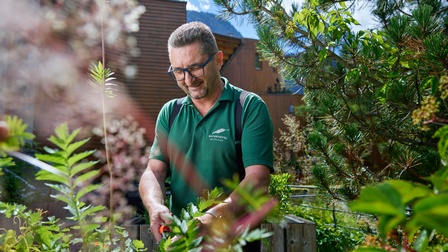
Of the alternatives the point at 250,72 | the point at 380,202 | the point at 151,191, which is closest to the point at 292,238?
the point at 151,191

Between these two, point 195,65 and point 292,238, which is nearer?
point 195,65

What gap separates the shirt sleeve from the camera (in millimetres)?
1928

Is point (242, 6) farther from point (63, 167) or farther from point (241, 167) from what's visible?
point (63, 167)

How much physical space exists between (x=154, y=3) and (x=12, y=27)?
32.4 ft

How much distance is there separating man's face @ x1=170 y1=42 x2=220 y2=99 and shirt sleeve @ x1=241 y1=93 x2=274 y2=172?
9.1 inches

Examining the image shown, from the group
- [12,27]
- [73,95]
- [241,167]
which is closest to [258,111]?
[241,167]

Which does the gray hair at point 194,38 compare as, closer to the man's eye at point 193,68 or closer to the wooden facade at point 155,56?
the man's eye at point 193,68

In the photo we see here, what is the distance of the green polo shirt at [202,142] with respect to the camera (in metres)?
2.09

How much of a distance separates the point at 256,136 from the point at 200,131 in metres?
0.37

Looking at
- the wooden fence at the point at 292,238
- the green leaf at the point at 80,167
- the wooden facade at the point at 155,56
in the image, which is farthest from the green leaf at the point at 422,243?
the wooden facade at the point at 155,56

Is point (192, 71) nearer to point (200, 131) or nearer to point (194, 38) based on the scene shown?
point (194, 38)

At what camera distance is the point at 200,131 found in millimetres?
2230

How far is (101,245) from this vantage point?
55cm

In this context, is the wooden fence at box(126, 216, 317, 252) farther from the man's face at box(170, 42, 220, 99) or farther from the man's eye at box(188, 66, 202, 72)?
the man's eye at box(188, 66, 202, 72)
